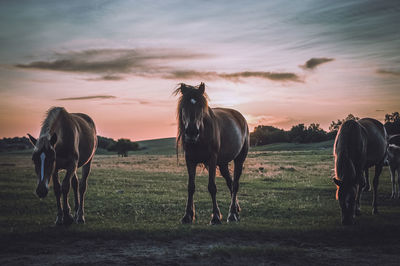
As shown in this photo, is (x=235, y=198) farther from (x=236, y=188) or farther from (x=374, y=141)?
(x=374, y=141)

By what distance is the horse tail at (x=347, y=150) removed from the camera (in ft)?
29.2

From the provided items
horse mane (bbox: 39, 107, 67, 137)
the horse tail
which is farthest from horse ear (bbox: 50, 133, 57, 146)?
the horse tail

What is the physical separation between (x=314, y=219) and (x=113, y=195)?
357 inches

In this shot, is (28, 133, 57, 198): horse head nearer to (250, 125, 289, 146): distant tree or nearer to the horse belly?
the horse belly

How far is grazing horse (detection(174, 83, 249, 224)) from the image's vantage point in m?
8.22

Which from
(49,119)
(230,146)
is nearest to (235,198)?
(230,146)

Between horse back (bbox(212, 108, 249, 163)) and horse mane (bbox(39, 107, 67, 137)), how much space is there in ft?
14.2

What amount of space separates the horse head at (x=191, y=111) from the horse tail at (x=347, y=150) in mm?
4027

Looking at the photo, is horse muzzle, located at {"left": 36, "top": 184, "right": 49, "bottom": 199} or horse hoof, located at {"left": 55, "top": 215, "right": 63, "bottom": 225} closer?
horse muzzle, located at {"left": 36, "top": 184, "right": 49, "bottom": 199}

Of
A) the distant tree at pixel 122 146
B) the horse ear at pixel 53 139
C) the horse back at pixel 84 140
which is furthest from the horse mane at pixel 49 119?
the distant tree at pixel 122 146

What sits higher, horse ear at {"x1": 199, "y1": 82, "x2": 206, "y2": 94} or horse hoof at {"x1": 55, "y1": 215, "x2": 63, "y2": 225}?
horse ear at {"x1": 199, "y1": 82, "x2": 206, "y2": 94}

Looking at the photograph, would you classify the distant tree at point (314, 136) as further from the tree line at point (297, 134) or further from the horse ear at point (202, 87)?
the horse ear at point (202, 87)

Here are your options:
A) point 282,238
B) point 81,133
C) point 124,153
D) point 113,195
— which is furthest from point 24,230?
point 124,153

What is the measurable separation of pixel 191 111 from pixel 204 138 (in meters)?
1.01
